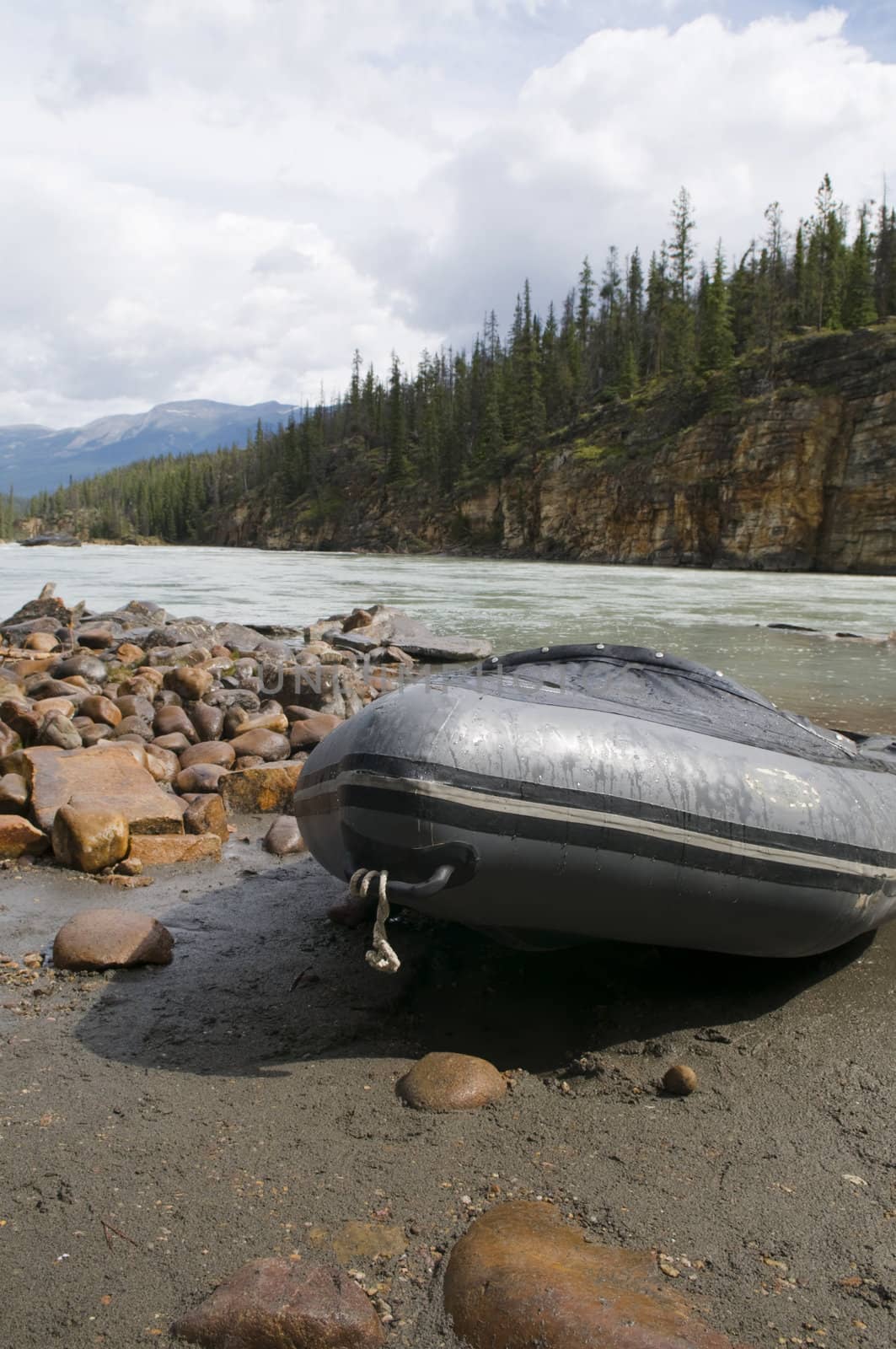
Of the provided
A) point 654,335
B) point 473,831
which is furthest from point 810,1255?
point 654,335

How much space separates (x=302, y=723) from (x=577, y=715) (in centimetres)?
364

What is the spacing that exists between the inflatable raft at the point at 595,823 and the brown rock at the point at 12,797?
6.95 feet

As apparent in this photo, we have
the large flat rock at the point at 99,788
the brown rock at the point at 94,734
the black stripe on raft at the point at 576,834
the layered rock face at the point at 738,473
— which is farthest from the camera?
the layered rock face at the point at 738,473

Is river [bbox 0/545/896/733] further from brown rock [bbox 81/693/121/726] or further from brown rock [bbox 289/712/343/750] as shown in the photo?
brown rock [bbox 81/693/121/726]

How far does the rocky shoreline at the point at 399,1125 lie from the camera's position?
5.62 feet

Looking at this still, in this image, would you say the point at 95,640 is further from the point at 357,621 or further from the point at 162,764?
the point at 162,764

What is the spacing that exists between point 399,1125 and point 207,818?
2.61 metres

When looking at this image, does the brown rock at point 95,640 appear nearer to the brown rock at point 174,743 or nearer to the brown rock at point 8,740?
the brown rock at point 8,740

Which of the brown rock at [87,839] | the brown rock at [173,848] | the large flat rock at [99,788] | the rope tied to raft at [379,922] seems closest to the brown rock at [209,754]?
the large flat rock at [99,788]

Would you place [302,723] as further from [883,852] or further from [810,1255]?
[810,1255]

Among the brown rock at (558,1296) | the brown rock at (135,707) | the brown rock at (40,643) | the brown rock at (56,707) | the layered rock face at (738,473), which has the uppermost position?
the layered rock face at (738,473)

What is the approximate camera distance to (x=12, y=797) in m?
4.46

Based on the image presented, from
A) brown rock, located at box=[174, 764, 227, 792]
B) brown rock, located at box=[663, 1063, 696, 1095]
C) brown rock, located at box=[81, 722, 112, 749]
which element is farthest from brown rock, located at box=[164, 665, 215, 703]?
brown rock, located at box=[663, 1063, 696, 1095]

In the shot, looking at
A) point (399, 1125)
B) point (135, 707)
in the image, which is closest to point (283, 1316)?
point (399, 1125)
